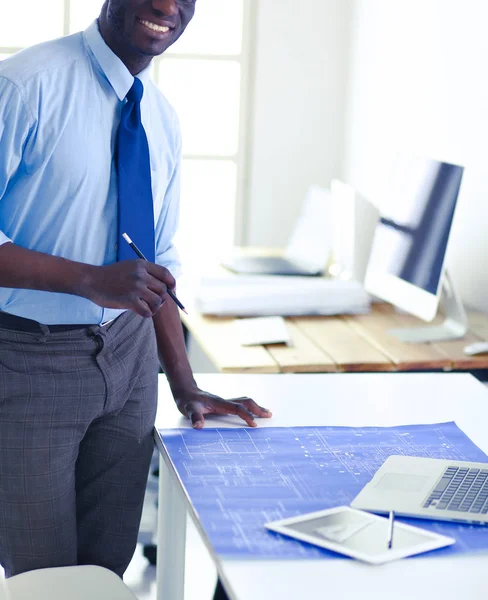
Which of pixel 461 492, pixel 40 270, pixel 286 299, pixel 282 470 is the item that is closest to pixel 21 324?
pixel 40 270

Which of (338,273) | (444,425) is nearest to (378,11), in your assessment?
(338,273)

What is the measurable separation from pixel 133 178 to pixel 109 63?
0.18 m

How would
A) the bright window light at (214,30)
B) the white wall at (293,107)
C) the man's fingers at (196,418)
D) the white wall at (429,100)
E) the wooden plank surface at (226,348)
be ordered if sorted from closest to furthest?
the man's fingers at (196,418) < the wooden plank surface at (226,348) < the white wall at (429,100) < the white wall at (293,107) < the bright window light at (214,30)

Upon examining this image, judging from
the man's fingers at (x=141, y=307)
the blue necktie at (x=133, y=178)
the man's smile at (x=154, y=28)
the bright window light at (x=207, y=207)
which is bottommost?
the bright window light at (x=207, y=207)

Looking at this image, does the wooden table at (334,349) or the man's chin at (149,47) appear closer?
the man's chin at (149,47)

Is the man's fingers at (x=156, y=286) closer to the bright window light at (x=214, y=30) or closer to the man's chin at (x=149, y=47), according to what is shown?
the man's chin at (x=149, y=47)

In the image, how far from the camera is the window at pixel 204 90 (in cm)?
433

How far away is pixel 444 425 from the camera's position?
5.87 ft

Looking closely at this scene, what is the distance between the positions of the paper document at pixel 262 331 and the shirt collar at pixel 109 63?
1.19 meters

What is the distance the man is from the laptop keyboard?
1.63 feet

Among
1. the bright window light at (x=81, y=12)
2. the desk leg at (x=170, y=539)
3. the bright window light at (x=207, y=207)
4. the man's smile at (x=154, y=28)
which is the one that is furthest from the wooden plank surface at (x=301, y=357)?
the bright window light at (x=81, y=12)

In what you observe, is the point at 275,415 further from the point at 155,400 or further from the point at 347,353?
the point at 347,353

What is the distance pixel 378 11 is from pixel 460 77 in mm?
958

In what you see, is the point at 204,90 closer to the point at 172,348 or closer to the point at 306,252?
the point at 306,252
